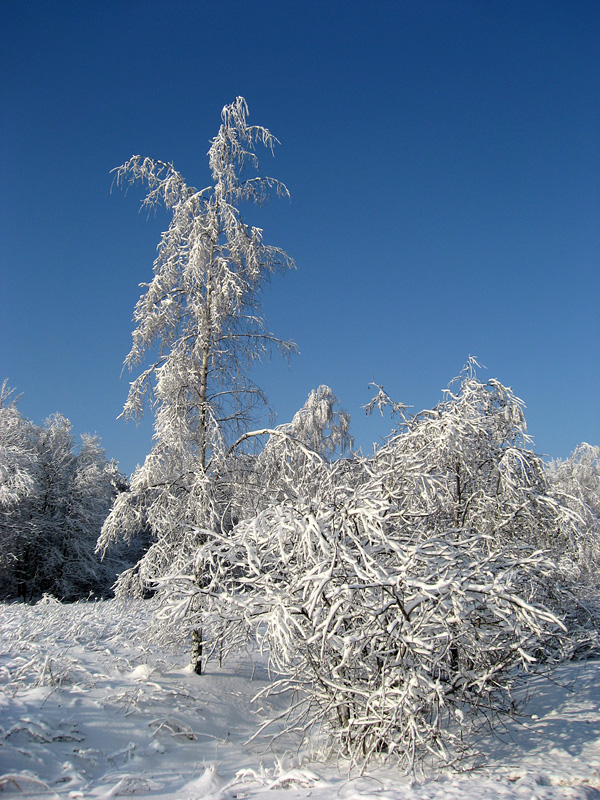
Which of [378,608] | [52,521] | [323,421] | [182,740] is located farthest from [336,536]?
[52,521]

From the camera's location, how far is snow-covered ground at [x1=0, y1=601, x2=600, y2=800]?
4160mm

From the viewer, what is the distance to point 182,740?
561cm

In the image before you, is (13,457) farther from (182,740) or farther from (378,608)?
(378,608)

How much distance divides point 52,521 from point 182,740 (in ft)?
65.9

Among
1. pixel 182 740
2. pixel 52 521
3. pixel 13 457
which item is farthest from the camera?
pixel 52 521

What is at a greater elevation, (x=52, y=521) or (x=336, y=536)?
(x=52, y=521)

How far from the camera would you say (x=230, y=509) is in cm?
805

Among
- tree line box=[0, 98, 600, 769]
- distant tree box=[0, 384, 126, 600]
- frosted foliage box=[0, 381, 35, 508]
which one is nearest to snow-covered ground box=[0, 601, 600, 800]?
tree line box=[0, 98, 600, 769]

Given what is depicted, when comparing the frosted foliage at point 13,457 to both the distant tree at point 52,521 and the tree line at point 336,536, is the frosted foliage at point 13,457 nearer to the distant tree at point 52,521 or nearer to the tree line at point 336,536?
the distant tree at point 52,521

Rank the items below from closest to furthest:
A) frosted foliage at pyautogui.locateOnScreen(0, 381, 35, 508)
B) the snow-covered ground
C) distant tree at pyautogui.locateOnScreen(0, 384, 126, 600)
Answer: the snow-covered ground
frosted foliage at pyautogui.locateOnScreen(0, 381, 35, 508)
distant tree at pyautogui.locateOnScreen(0, 384, 126, 600)

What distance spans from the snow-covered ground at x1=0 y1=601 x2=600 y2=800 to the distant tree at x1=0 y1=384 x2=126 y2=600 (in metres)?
14.6

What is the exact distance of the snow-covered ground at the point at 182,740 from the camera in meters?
4.16

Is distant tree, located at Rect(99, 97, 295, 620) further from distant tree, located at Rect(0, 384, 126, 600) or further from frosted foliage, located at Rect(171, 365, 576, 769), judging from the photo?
distant tree, located at Rect(0, 384, 126, 600)

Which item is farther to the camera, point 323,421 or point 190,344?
point 323,421
